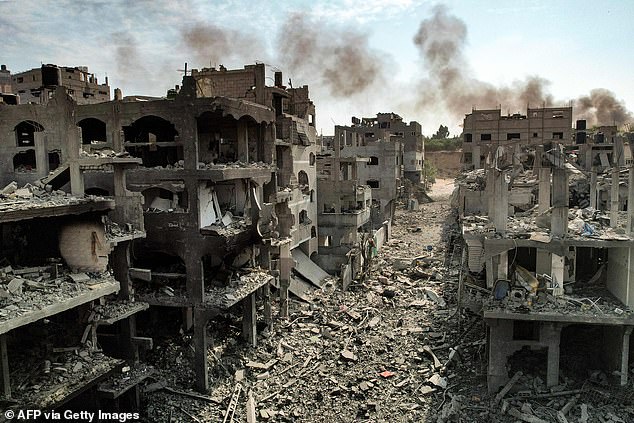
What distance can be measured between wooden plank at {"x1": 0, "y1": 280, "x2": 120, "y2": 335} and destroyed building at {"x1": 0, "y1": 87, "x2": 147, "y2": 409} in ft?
0.07

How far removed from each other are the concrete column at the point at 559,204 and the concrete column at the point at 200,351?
12685 millimetres

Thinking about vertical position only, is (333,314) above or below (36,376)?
below

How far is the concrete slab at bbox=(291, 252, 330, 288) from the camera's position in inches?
1156

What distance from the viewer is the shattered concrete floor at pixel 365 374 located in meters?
16.1

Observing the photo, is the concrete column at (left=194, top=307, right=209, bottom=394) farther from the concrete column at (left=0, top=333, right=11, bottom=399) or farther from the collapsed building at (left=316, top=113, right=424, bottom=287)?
the collapsed building at (left=316, top=113, right=424, bottom=287)

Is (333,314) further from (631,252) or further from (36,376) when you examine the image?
(36,376)

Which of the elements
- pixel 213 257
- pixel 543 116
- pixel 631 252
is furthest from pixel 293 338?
pixel 543 116

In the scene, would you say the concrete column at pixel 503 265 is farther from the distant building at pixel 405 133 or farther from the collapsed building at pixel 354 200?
the distant building at pixel 405 133

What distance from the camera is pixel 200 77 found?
28672 millimetres

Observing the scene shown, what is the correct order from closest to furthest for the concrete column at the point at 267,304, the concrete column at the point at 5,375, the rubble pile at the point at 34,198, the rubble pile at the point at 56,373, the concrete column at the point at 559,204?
the concrete column at the point at 5,375
the rubble pile at the point at 34,198
the rubble pile at the point at 56,373
the concrete column at the point at 559,204
the concrete column at the point at 267,304

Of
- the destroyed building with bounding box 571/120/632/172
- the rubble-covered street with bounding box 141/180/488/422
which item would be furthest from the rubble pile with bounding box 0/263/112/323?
the destroyed building with bounding box 571/120/632/172

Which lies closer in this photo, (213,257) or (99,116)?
(99,116)

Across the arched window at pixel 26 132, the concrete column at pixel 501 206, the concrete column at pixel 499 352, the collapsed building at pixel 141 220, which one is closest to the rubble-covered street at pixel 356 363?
the concrete column at pixel 499 352

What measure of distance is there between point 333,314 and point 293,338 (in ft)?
10.8
